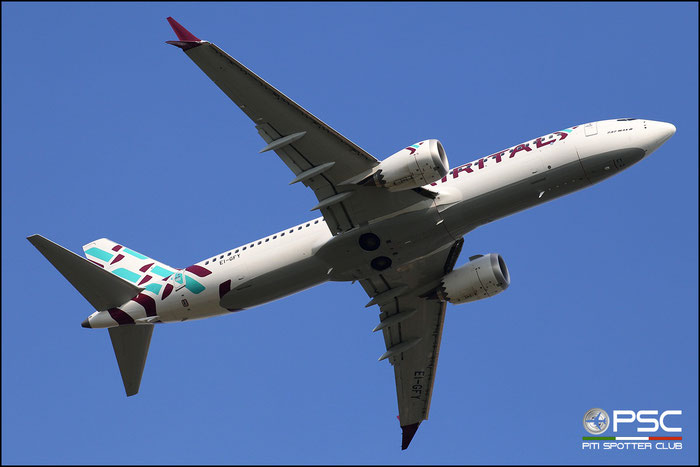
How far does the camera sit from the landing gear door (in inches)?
1790

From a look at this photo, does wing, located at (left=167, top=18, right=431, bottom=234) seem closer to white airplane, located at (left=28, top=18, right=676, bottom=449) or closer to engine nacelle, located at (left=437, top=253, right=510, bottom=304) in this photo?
white airplane, located at (left=28, top=18, right=676, bottom=449)

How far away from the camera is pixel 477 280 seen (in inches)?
2002

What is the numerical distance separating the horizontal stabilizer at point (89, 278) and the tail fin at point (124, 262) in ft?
4.44

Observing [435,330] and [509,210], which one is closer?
[509,210]

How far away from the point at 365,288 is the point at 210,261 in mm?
8822

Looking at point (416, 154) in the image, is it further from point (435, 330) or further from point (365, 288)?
point (435, 330)

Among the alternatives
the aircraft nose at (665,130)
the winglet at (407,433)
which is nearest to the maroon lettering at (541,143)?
the aircraft nose at (665,130)

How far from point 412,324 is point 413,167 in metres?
14.2

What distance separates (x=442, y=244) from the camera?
4716cm

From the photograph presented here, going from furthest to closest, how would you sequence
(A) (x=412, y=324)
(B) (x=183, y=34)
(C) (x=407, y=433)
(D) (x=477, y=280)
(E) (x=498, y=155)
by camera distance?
1. (C) (x=407, y=433)
2. (A) (x=412, y=324)
3. (D) (x=477, y=280)
4. (E) (x=498, y=155)
5. (B) (x=183, y=34)

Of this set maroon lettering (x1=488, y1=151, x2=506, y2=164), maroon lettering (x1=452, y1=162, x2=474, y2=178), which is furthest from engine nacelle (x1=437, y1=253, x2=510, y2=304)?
maroon lettering (x1=488, y1=151, x2=506, y2=164)

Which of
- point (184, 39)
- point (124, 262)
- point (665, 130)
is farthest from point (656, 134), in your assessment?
point (124, 262)

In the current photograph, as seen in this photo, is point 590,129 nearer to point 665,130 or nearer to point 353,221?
point 665,130

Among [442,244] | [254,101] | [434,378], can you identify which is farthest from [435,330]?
[254,101]
